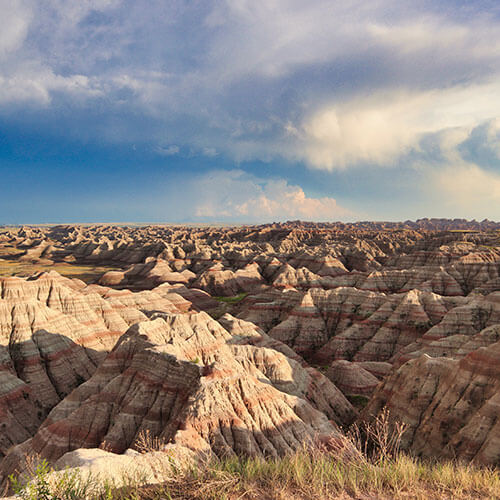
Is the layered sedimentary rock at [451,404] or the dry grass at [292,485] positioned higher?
the dry grass at [292,485]

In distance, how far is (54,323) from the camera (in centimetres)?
4159

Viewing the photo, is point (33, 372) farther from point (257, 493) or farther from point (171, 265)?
point (171, 265)

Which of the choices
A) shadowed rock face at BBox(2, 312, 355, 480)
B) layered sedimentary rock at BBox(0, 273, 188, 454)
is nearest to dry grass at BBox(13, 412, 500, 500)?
shadowed rock face at BBox(2, 312, 355, 480)

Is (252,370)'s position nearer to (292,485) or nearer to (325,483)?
(292,485)

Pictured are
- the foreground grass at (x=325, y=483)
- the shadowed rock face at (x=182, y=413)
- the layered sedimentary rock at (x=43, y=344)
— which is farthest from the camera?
the layered sedimentary rock at (x=43, y=344)

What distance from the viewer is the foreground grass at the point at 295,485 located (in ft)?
24.8

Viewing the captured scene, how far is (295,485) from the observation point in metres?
8.65

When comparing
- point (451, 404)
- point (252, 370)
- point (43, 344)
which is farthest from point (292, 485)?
point (43, 344)

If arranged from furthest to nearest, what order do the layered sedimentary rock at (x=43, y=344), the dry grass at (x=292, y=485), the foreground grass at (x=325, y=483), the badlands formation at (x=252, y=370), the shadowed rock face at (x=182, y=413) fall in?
the layered sedimentary rock at (x=43, y=344) < the badlands formation at (x=252, y=370) < the shadowed rock face at (x=182, y=413) < the foreground grass at (x=325, y=483) < the dry grass at (x=292, y=485)

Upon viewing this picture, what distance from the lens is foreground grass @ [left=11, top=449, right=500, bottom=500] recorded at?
24.8ft

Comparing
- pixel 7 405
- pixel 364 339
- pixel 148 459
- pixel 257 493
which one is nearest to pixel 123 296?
pixel 7 405

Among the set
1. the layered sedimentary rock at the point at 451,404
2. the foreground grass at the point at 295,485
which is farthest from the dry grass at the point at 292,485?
the layered sedimentary rock at the point at 451,404

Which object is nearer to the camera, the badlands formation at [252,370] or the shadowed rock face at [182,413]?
the shadowed rock face at [182,413]

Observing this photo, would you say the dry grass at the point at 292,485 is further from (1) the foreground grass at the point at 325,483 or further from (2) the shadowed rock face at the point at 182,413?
(2) the shadowed rock face at the point at 182,413
